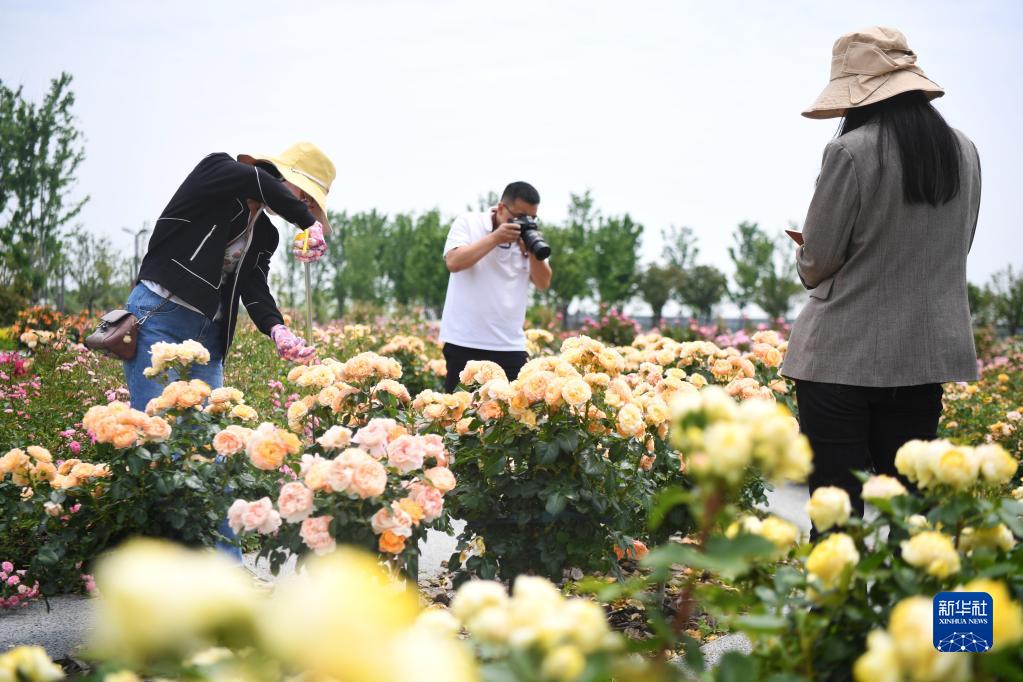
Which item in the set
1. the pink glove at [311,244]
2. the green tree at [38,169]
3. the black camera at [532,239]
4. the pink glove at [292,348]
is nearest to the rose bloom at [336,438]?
the pink glove at [292,348]

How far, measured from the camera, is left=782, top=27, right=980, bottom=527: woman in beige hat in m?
1.98

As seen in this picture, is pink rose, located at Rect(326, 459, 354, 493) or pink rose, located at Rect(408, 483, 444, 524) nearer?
pink rose, located at Rect(326, 459, 354, 493)

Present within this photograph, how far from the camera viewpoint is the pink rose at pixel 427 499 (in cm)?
172

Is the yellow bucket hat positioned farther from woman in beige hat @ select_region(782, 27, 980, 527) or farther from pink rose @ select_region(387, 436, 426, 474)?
woman in beige hat @ select_region(782, 27, 980, 527)

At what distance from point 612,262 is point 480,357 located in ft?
96.8

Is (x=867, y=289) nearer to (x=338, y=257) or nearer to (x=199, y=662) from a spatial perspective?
(x=199, y=662)

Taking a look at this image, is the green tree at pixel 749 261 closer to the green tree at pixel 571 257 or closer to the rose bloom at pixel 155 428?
the green tree at pixel 571 257

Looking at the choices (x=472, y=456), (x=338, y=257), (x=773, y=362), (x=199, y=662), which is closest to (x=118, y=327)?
(x=472, y=456)

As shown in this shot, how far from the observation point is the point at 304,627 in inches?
24.3

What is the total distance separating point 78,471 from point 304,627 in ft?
6.33

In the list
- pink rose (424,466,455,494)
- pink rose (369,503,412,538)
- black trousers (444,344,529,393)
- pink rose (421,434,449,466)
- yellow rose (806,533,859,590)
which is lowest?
yellow rose (806,533,859,590)

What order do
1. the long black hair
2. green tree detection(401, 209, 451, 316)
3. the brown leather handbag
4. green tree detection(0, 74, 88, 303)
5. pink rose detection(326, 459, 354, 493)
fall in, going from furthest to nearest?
green tree detection(401, 209, 451, 316) < green tree detection(0, 74, 88, 303) < the brown leather handbag < the long black hair < pink rose detection(326, 459, 354, 493)

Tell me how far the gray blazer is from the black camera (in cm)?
179

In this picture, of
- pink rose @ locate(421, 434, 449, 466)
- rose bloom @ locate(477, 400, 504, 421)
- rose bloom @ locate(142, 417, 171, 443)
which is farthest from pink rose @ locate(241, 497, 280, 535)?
rose bloom @ locate(477, 400, 504, 421)
